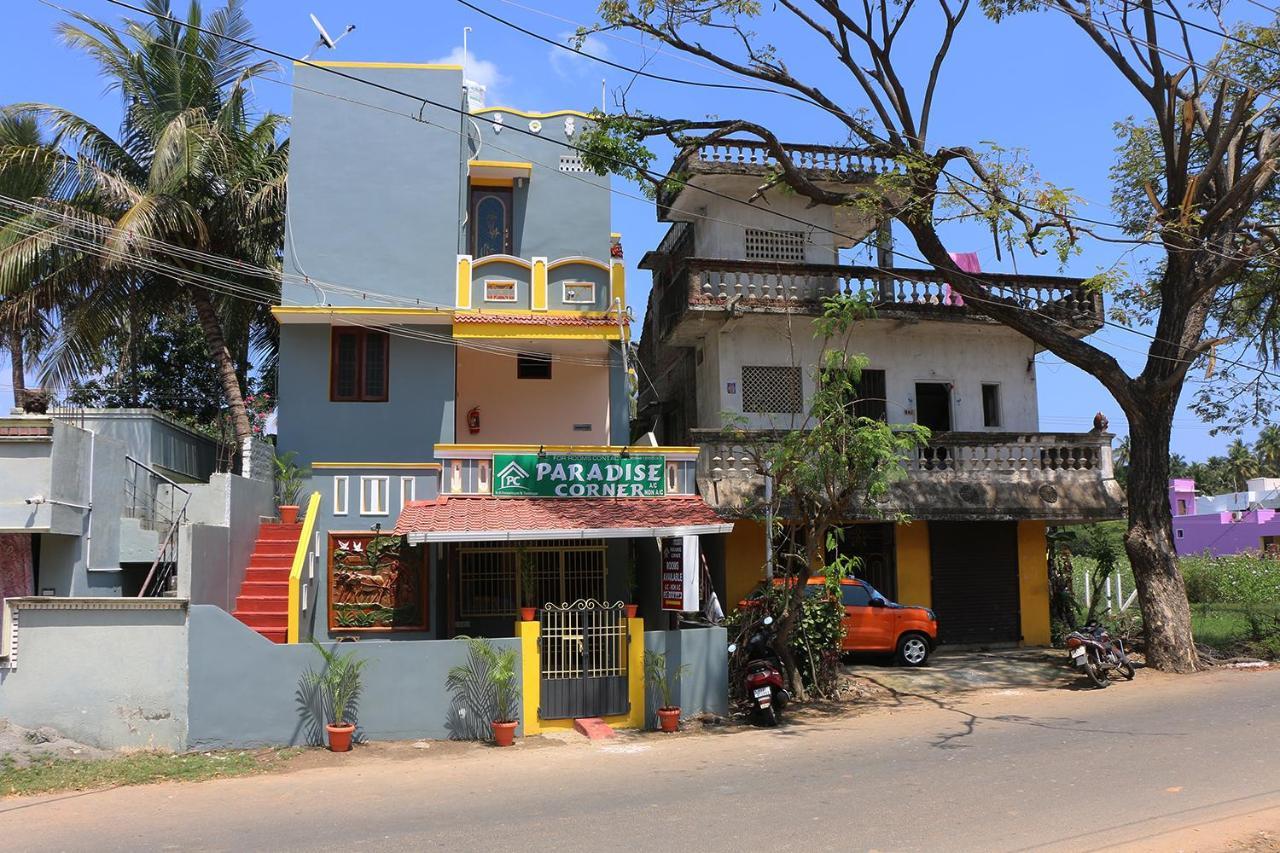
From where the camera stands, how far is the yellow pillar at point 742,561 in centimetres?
1808

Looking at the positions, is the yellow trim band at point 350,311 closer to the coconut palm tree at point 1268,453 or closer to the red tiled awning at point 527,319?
the red tiled awning at point 527,319

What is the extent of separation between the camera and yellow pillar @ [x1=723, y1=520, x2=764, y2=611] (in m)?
18.1

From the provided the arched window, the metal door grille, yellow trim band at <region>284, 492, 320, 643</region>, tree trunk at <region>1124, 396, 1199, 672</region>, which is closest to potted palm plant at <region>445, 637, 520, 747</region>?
yellow trim band at <region>284, 492, 320, 643</region>

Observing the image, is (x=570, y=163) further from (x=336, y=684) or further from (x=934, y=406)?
(x=336, y=684)

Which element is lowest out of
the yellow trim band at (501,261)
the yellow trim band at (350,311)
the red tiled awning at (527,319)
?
the red tiled awning at (527,319)

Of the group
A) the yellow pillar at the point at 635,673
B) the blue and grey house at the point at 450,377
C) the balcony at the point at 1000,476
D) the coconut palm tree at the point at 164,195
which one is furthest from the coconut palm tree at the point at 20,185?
the balcony at the point at 1000,476

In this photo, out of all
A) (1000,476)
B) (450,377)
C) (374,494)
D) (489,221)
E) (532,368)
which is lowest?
(374,494)

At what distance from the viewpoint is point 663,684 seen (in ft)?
41.6

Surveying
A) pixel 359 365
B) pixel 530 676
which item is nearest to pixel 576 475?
pixel 530 676

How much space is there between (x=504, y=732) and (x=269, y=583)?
15.9 feet

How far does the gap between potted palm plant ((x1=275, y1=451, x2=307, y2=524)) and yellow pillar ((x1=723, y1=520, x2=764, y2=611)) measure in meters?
7.63

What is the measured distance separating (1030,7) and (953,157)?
2653 millimetres

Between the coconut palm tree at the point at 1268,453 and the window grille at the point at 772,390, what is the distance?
1969 inches

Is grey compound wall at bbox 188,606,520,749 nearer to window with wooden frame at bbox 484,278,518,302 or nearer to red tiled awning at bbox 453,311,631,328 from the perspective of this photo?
red tiled awning at bbox 453,311,631,328
